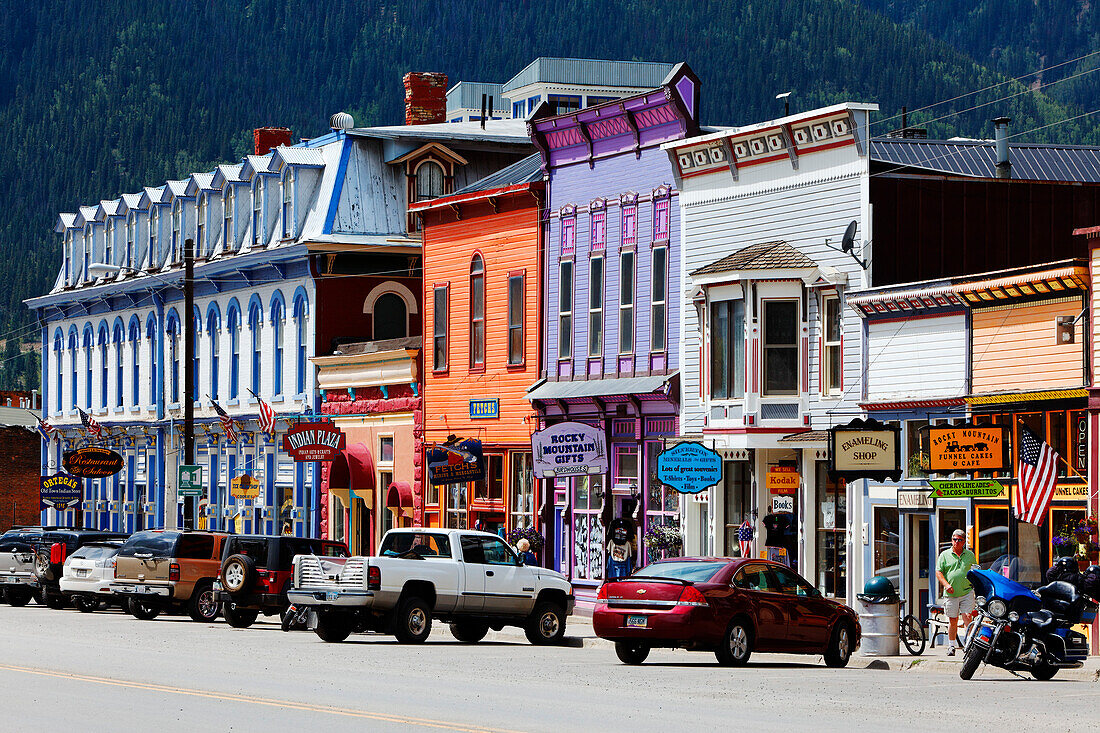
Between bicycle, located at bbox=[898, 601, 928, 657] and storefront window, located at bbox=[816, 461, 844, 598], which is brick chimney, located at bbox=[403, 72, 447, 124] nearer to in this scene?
storefront window, located at bbox=[816, 461, 844, 598]

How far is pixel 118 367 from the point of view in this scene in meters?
61.6

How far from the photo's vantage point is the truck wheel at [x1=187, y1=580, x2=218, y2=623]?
34.6 metres

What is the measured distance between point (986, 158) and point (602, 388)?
886 cm

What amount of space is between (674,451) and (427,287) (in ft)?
43.7

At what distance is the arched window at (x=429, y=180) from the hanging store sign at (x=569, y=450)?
42.0 ft

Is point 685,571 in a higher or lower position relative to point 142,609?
higher

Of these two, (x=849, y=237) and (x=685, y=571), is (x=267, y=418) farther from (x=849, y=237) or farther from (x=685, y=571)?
(x=685, y=571)

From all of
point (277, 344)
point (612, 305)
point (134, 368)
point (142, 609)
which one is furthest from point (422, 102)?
point (142, 609)

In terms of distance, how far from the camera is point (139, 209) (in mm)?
61125

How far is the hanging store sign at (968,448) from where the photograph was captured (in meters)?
27.9

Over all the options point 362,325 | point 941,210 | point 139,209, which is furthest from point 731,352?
point 139,209

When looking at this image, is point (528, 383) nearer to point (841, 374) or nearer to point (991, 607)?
point (841, 374)

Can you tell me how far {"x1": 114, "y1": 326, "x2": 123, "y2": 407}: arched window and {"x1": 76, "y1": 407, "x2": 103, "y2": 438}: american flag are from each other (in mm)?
991

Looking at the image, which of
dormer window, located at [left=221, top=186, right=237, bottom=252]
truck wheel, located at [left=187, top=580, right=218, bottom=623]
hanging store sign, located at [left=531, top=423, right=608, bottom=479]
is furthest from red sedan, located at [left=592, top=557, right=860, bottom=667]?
dormer window, located at [left=221, top=186, right=237, bottom=252]
